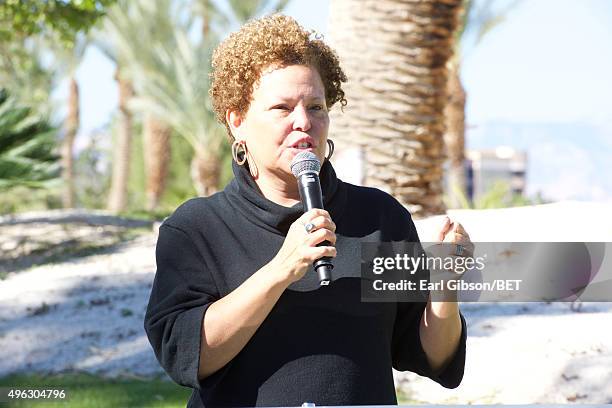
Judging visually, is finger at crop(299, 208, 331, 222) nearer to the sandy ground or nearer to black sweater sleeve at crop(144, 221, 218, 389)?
black sweater sleeve at crop(144, 221, 218, 389)

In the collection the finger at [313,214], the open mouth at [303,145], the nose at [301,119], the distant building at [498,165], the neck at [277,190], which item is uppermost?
the nose at [301,119]

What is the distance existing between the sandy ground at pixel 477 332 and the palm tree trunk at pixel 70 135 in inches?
699

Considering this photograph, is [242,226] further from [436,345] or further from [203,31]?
[203,31]

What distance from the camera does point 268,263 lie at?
2.16m

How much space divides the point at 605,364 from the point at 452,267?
13.3 feet

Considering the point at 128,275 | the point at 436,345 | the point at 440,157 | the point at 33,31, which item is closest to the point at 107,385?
the point at 128,275

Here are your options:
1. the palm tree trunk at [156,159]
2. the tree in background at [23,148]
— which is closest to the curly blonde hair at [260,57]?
the tree in background at [23,148]

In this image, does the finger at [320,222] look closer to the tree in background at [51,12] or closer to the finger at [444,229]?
the finger at [444,229]

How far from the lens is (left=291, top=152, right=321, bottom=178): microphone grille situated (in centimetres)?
217

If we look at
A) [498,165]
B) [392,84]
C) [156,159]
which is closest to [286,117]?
[392,84]

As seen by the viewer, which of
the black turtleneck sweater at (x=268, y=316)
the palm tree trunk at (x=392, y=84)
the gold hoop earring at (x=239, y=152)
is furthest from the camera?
the palm tree trunk at (x=392, y=84)

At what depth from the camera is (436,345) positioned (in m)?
2.41

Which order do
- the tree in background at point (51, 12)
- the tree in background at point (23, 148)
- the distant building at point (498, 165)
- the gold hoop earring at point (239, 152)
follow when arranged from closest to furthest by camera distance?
1. the gold hoop earring at point (239, 152)
2. the tree in background at point (51, 12)
3. the tree in background at point (23, 148)
4. the distant building at point (498, 165)

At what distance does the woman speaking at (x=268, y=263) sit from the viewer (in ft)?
7.30
